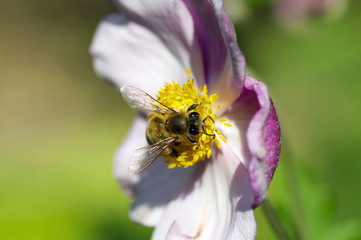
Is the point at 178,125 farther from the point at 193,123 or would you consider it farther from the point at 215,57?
the point at 215,57

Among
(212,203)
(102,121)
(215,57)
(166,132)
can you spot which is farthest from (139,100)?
(102,121)

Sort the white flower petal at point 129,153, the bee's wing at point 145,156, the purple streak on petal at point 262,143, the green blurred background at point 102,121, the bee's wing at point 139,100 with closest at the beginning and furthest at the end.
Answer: the purple streak on petal at point 262,143 < the bee's wing at point 145,156 < the bee's wing at point 139,100 < the white flower petal at point 129,153 < the green blurred background at point 102,121

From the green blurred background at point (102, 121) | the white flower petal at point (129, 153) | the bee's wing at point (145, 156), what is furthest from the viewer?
the green blurred background at point (102, 121)

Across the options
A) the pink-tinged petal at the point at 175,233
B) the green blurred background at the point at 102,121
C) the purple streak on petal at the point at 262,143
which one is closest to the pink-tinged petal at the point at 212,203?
the pink-tinged petal at the point at 175,233

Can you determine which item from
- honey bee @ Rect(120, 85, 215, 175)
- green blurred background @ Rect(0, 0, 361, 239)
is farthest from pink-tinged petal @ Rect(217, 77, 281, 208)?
green blurred background @ Rect(0, 0, 361, 239)

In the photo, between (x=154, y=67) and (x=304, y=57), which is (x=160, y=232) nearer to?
(x=154, y=67)

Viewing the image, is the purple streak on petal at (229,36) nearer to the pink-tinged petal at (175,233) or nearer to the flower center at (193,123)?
the flower center at (193,123)
